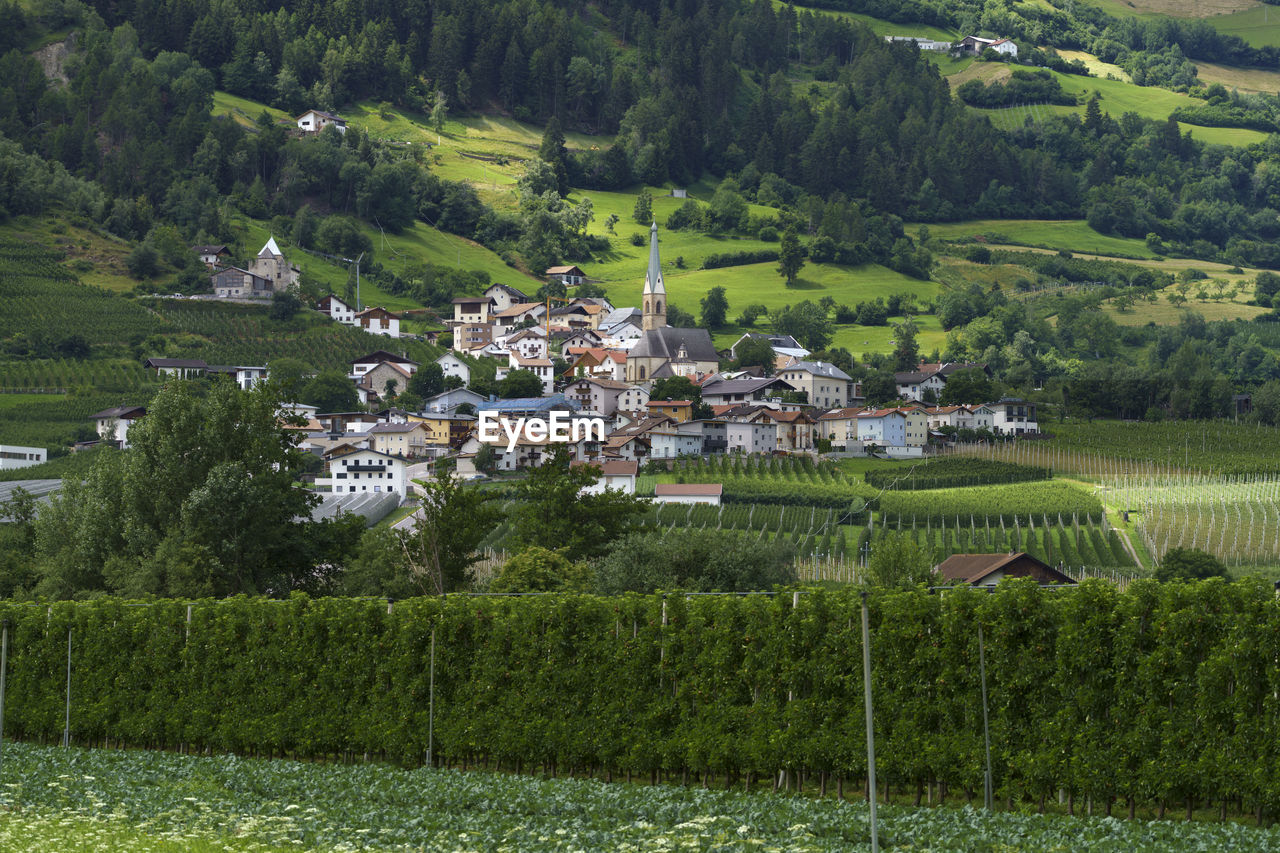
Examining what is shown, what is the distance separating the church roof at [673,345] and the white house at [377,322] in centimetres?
2224

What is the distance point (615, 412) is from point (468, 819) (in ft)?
305

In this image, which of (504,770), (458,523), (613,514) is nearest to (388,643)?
(504,770)

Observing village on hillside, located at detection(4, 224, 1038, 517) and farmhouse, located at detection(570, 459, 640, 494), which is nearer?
farmhouse, located at detection(570, 459, 640, 494)

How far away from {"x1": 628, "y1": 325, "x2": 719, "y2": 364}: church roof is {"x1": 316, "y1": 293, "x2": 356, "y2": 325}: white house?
86.8 ft

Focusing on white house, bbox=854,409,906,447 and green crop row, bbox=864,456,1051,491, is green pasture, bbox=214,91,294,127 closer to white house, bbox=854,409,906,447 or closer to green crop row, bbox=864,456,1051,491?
white house, bbox=854,409,906,447

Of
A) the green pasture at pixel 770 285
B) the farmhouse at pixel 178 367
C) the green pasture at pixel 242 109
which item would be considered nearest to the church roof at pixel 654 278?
the green pasture at pixel 770 285

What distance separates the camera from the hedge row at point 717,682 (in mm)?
19688

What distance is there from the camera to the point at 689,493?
77.0 m

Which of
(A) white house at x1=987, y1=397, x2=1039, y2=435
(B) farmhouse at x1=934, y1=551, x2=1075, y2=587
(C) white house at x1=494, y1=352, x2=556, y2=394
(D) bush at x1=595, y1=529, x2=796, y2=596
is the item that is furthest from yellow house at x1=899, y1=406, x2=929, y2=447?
(D) bush at x1=595, y1=529, x2=796, y2=596

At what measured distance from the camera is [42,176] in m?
136

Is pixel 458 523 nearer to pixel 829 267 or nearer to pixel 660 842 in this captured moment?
pixel 660 842

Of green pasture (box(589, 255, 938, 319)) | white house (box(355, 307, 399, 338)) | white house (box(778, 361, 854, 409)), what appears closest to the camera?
white house (box(778, 361, 854, 409))

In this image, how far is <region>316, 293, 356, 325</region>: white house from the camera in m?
132

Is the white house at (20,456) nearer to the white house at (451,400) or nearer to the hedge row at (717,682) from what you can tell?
the white house at (451,400)
